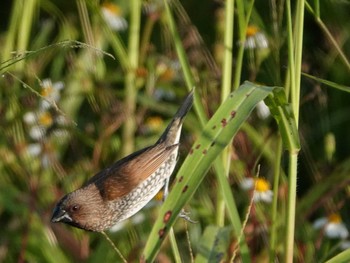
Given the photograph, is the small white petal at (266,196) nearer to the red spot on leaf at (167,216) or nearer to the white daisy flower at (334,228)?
the white daisy flower at (334,228)

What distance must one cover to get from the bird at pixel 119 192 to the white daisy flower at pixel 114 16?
1817mm

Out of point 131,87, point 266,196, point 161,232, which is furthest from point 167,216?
point 131,87

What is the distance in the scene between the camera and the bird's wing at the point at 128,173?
9.21 ft

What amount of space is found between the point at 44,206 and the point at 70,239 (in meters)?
0.59

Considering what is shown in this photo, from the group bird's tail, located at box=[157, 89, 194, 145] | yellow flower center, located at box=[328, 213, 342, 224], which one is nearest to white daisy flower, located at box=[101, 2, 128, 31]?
yellow flower center, located at box=[328, 213, 342, 224]

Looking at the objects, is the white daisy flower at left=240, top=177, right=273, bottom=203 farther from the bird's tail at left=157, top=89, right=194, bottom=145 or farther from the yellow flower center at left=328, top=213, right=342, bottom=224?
the bird's tail at left=157, top=89, right=194, bottom=145

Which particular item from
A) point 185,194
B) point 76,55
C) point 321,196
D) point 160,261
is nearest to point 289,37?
point 185,194

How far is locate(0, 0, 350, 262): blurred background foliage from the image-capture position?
3.54 m

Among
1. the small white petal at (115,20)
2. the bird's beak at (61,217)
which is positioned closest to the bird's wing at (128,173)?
the bird's beak at (61,217)

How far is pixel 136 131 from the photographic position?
166 inches

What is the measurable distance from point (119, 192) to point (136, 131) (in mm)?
1379

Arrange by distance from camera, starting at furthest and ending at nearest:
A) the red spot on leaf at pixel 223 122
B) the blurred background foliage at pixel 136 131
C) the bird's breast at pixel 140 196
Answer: the blurred background foliage at pixel 136 131 < the bird's breast at pixel 140 196 < the red spot on leaf at pixel 223 122

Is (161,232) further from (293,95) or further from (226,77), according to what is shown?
(226,77)

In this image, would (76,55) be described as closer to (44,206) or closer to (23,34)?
(23,34)
